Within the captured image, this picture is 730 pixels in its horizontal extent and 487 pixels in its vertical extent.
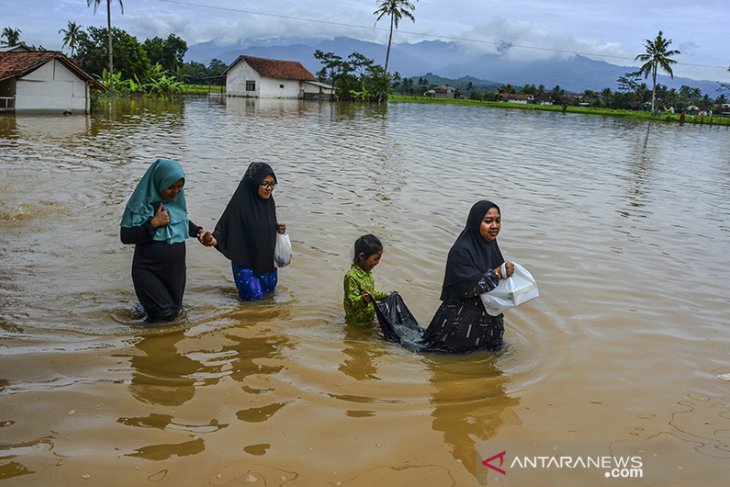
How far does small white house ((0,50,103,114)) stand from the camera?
25.9 meters

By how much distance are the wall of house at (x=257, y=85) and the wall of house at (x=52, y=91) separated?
28982 mm

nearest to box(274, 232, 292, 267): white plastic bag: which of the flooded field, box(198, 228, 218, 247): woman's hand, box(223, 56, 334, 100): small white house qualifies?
the flooded field

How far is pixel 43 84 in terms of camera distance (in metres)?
26.7

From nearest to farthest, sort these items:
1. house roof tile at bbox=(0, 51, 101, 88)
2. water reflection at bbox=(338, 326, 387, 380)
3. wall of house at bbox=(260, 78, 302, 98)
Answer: water reflection at bbox=(338, 326, 387, 380)
house roof tile at bbox=(0, 51, 101, 88)
wall of house at bbox=(260, 78, 302, 98)

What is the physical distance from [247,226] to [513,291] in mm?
2592

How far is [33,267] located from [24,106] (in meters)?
23.3

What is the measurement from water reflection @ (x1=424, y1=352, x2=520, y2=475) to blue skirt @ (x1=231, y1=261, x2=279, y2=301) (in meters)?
2.01

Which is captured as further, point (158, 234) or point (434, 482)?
point (158, 234)

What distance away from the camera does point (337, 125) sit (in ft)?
92.2

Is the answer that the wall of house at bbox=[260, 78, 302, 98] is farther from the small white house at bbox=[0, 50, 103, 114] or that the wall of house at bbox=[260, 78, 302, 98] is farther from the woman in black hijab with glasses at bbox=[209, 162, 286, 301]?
the woman in black hijab with glasses at bbox=[209, 162, 286, 301]


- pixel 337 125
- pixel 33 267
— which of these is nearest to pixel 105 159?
pixel 33 267

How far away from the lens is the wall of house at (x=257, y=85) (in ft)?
183

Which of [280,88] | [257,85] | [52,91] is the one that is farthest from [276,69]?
[52,91]

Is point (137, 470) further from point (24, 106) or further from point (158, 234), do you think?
point (24, 106)
